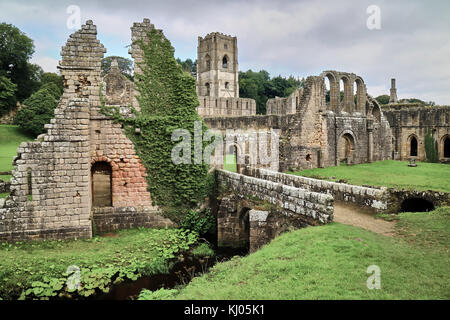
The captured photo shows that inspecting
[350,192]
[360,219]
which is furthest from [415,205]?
[360,219]

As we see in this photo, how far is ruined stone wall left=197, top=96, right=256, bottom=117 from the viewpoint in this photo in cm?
5766

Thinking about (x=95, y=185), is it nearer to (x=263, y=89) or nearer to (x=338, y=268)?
(x=338, y=268)

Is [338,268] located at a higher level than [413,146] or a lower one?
lower

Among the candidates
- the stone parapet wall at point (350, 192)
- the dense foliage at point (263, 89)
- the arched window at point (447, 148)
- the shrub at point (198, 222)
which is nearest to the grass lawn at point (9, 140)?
the shrub at point (198, 222)

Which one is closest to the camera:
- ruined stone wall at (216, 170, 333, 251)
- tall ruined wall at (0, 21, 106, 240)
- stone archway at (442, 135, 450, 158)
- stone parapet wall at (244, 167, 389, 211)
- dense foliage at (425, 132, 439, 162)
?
ruined stone wall at (216, 170, 333, 251)

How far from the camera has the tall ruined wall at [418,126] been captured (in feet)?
105

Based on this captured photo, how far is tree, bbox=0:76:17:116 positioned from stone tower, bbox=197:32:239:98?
38650 mm

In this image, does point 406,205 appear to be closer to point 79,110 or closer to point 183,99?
point 183,99

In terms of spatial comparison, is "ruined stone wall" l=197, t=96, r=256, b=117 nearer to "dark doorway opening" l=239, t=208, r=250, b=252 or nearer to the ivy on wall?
the ivy on wall

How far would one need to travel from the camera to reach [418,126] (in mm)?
34156

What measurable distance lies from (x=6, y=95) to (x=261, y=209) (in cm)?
4071

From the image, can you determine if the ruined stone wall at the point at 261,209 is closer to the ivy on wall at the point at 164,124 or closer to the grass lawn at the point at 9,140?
the ivy on wall at the point at 164,124

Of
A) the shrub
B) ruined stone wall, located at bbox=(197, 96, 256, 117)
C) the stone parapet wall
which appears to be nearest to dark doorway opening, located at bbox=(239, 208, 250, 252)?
the shrub

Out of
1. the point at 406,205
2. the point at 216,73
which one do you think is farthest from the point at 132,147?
the point at 216,73
